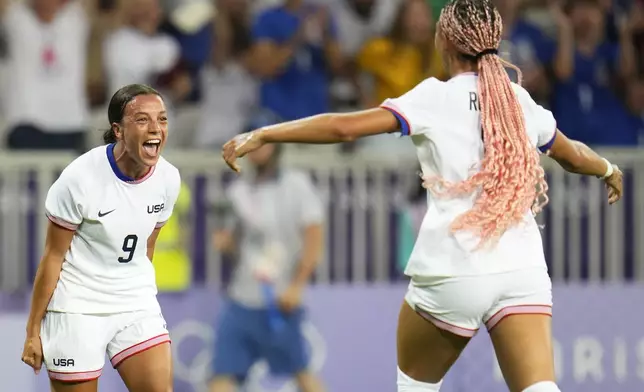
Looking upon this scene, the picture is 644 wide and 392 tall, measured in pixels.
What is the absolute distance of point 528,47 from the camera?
435 inches

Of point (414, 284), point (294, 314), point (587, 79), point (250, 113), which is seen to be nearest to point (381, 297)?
point (294, 314)

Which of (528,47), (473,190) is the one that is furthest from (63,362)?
(528,47)

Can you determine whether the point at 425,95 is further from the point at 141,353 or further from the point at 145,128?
the point at 141,353

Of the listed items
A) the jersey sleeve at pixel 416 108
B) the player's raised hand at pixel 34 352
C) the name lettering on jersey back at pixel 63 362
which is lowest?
the name lettering on jersey back at pixel 63 362

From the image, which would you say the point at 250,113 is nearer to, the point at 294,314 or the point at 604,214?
the point at 294,314

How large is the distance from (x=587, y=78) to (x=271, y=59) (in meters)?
2.73

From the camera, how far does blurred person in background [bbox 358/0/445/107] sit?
10586 millimetres

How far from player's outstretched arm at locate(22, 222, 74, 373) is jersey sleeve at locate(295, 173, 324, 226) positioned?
13.3ft

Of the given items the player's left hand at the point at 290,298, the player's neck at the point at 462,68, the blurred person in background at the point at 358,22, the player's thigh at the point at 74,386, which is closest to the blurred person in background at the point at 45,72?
the player's left hand at the point at 290,298

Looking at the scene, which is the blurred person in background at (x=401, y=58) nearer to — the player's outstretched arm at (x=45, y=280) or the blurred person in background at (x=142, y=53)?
the blurred person in background at (x=142, y=53)

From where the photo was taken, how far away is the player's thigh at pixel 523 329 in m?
5.19

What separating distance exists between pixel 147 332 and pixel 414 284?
116 cm

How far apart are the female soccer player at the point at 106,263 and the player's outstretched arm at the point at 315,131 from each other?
439 millimetres

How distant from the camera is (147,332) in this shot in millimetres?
5621
